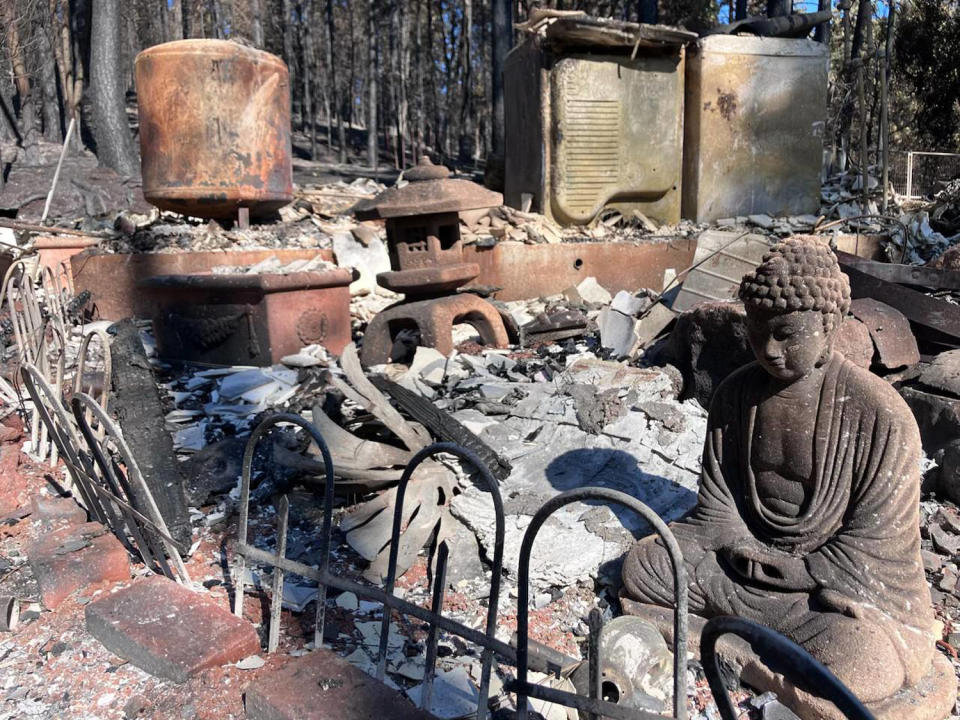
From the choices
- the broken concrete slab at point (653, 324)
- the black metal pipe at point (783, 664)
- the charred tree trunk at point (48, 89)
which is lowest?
the broken concrete slab at point (653, 324)

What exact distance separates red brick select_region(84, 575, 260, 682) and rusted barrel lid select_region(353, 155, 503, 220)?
4.01 meters

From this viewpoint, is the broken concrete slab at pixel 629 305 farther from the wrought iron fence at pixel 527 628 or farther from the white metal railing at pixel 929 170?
the white metal railing at pixel 929 170

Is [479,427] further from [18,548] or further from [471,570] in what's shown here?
[18,548]

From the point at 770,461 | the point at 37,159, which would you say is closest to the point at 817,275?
the point at 770,461

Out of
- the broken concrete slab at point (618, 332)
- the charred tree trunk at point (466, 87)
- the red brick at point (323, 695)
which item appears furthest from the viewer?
the charred tree trunk at point (466, 87)

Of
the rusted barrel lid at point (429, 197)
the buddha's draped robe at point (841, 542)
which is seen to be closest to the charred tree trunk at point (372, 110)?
the rusted barrel lid at point (429, 197)

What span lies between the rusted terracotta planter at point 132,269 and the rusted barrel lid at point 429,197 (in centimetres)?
226

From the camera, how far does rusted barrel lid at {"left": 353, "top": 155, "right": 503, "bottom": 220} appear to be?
20.1 ft

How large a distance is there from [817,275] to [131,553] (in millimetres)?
3047

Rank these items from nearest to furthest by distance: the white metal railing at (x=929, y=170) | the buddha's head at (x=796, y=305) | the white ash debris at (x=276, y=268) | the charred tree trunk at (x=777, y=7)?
the buddha's head at (x=796, y=305)
the white ash debris at (x=276, y=268)
the white metal railing at (x=929, y=170)
the charred tree trunk at (x=777, y=7)

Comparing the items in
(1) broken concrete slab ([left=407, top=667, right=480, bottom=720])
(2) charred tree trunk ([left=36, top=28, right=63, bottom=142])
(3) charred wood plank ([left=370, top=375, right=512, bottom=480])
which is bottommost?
(1) broken concrete slab ([left=407, top=667, right=480, bottom=720])

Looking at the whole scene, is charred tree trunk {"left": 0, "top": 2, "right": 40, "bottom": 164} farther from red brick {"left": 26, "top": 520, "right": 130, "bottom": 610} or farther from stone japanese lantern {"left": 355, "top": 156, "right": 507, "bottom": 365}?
red brick {"left": 26, "top": 520, "right": 130, "bottom": 610}

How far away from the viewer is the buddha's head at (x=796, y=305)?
2.55m

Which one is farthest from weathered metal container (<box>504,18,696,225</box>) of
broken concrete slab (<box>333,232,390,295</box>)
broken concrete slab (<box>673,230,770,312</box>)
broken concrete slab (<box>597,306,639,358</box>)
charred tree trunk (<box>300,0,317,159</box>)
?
charred tree trunk (<box>300,0,317,159</box>)
